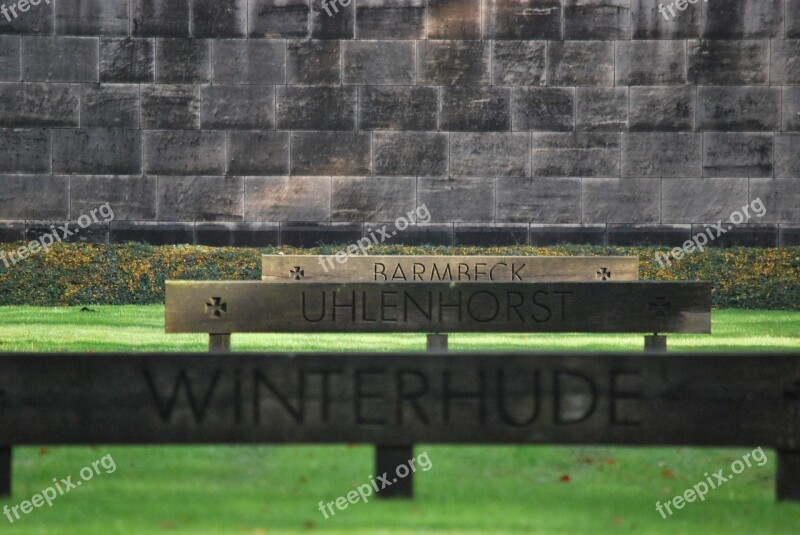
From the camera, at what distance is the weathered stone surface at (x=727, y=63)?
A: 23.8 meters

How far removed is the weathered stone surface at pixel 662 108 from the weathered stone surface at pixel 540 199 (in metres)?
1.72

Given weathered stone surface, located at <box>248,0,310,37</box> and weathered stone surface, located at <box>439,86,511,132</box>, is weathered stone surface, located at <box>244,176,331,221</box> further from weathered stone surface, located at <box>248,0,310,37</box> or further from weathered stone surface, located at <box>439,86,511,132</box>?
weathered stone surface, located at <box>248,0,310,37</box>

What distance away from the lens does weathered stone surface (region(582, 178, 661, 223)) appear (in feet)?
78.2

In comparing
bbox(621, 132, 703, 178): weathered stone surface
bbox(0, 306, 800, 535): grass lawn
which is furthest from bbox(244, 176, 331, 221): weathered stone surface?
bbox(0, 306, 800, 535): grass lawn

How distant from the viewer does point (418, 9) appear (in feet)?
78.2

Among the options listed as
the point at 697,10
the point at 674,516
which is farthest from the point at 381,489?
the point at 697,10

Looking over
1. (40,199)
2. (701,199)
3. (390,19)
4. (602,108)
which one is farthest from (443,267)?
(40,199)

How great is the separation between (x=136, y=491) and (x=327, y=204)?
17810mm

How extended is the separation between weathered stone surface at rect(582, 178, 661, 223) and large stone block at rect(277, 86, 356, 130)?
4.85 metres

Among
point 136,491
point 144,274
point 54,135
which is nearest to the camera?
point 136,491

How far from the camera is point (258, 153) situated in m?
23.8

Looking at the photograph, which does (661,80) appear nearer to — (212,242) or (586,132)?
(586,132)

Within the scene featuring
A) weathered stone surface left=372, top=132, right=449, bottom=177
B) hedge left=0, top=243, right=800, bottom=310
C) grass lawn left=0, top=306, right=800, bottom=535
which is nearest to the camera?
grass lawn left=0, top=306, right=800, bottom=535

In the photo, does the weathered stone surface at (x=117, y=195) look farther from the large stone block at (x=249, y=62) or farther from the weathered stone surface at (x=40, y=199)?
the large stone block at (x=249, y=62)
